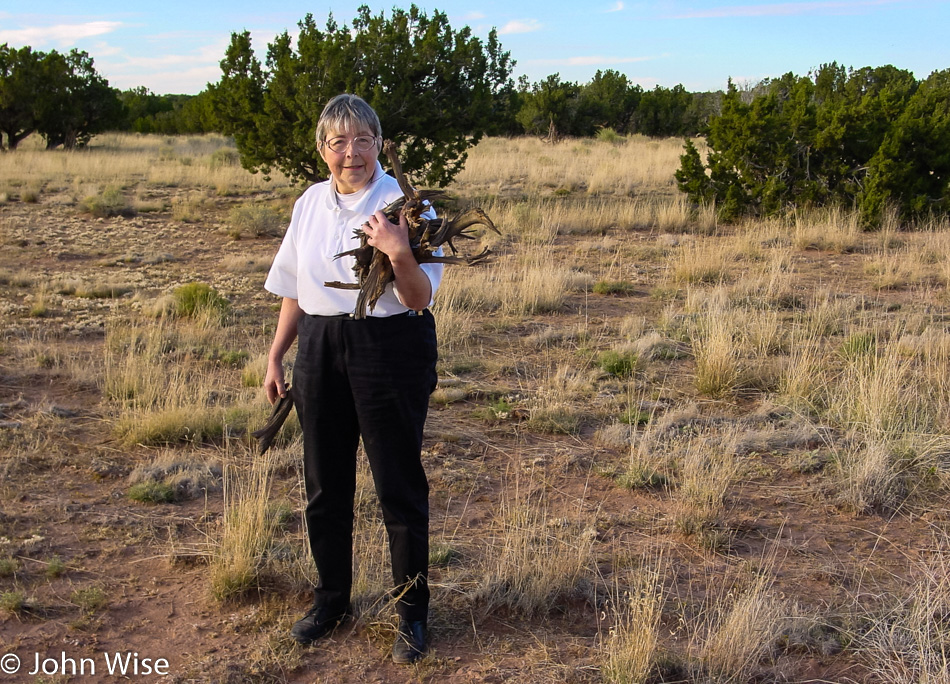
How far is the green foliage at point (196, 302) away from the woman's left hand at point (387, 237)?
5475mm

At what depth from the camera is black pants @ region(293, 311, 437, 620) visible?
8.73 feet

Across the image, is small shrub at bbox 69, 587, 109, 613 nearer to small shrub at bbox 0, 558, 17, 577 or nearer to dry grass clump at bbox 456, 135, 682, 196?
small shrub at bbox 0, 558, 17, 577

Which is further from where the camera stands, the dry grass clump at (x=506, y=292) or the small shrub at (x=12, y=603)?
the dry grass clump at (x=506, y=292)

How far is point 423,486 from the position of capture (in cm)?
286

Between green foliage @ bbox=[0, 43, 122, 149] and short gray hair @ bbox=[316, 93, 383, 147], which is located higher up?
green foliage @ bbox=[0, 43, 122, 149]

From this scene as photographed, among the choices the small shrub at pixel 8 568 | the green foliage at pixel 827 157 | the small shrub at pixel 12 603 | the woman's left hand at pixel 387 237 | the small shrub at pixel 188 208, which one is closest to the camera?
the woman's left hand at pixel 387 237

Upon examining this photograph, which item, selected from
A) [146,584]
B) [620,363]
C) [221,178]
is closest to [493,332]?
[620,363]

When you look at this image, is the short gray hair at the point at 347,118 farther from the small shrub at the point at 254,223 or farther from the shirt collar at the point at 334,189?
the small shrub at the point at 254,223

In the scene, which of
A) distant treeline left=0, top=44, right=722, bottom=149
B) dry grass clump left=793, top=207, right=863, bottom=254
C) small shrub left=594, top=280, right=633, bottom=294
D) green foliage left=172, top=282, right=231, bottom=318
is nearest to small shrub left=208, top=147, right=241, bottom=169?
distant treeline left=0, top=44, right=722, bottom=149

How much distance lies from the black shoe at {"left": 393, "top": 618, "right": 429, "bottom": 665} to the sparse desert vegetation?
0.05 metres

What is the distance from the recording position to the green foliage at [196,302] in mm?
7590

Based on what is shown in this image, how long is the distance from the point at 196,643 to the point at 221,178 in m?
16.1

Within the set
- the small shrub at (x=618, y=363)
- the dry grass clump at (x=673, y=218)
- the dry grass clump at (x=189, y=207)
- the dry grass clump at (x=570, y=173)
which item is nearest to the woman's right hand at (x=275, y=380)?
the small shrub at (x=618, y=363)

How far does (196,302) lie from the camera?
767 centimetres
